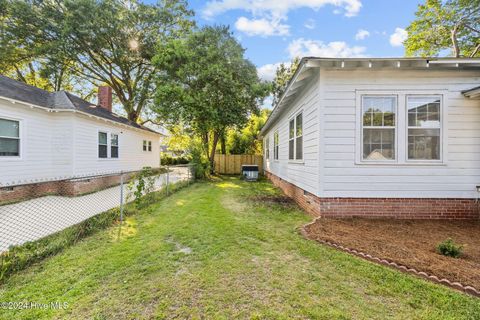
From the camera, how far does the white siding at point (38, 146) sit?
7164mm

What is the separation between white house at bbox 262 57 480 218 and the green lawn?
2125 mm

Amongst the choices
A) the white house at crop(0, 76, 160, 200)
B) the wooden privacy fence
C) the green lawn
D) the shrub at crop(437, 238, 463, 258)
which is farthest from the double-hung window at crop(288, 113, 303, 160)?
the wooden privacy fence

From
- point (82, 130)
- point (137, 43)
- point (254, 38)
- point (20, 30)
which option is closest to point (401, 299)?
point (82, 130)

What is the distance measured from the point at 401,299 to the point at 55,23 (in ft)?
71.5

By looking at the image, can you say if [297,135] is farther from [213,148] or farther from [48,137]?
[213,148]

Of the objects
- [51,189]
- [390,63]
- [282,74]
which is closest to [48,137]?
[51,189]

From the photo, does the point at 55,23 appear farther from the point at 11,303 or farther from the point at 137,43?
the point at 11,303

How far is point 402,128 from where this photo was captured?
506 cm

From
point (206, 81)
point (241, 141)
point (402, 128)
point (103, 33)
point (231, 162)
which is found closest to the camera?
point (402, 128)

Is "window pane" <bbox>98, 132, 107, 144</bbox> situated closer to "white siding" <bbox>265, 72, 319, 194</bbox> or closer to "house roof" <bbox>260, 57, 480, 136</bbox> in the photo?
A: "white siding" <bbox>265, 72, 319, 194</bbox>

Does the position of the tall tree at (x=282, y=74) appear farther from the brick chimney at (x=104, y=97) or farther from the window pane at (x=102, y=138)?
the window pane at (x=102, y=138)

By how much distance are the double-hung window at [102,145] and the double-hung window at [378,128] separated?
1092 centimetres

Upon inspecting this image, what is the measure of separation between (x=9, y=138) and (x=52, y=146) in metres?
1.55

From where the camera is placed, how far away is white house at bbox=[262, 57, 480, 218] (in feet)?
16.5
